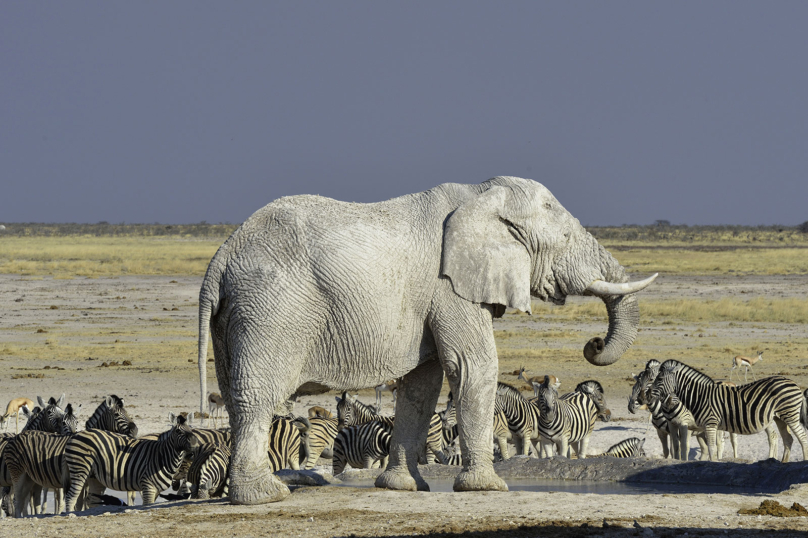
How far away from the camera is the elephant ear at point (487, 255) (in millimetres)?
8297

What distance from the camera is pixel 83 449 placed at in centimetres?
1002

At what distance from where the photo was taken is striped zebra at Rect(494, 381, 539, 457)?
13.1 meters

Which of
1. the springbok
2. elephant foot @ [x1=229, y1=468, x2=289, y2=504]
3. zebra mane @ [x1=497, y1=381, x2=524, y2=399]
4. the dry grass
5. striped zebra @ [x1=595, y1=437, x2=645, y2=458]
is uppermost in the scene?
the dry grass

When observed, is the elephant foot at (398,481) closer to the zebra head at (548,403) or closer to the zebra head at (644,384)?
the zebra head at (548,403)

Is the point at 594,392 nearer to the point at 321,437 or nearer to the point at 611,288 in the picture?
the point at 321,437

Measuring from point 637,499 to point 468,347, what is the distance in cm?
171

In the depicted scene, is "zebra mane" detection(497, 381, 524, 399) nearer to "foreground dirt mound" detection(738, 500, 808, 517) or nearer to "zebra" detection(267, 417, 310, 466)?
"zebra" detection(267, 417, 310, 466)

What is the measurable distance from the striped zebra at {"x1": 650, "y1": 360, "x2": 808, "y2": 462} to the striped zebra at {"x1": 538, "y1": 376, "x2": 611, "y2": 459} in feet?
3.27

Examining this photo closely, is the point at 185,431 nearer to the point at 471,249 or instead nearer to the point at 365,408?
the point at 471,249

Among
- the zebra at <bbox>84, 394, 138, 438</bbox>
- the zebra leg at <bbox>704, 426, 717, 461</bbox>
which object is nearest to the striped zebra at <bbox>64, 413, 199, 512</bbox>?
the zebra at <bbox>84, 394, 138, 438</bbox>

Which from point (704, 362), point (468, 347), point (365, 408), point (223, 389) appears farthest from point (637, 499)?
point (704, 362)

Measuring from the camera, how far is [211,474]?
31.7 feet

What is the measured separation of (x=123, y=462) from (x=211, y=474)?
3.43ft

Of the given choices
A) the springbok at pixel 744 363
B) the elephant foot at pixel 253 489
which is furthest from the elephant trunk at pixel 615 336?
the springbok at pixel 744 363
